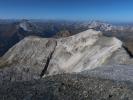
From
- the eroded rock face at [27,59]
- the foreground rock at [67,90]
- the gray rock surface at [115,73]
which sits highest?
the foreground rock at [67,90]

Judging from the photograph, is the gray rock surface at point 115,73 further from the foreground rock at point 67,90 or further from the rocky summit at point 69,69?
the foreground rock at point 67,90

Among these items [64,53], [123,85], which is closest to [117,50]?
[64,53]

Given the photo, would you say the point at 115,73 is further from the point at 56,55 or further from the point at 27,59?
the point at 27,59

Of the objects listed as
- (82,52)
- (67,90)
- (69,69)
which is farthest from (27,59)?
(67,90)

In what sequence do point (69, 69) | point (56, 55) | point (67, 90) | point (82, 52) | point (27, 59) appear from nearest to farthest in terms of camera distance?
point (67, 90) → point (69, 69) → point (82, 52) → point (56, 55) → point (27, 59)

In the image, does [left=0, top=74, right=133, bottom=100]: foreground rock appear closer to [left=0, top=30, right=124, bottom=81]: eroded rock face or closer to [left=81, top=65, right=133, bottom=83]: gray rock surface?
[left=81, top=65, right=133, bottom=83]: gray rock surface

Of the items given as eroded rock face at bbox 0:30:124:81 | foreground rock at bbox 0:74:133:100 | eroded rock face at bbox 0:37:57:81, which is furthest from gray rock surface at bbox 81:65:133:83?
eroded rock face at bbox 0:37:57:81

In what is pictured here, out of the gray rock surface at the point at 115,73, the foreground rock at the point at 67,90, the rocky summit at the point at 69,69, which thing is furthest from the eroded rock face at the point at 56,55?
the foreground rock at the point at 67,90
